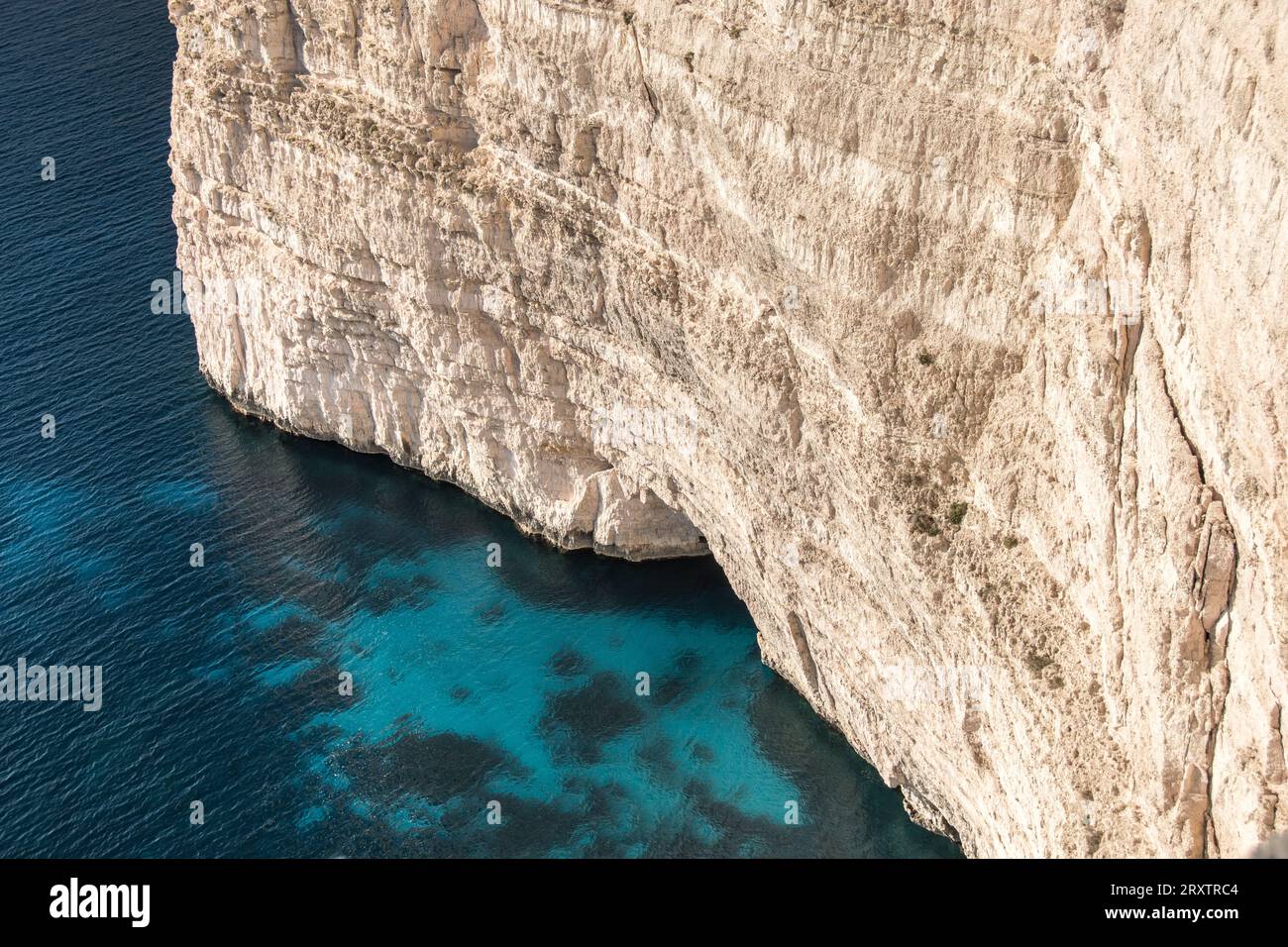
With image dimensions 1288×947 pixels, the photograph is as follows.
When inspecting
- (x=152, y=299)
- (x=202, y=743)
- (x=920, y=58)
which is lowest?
(x=202, y=743)

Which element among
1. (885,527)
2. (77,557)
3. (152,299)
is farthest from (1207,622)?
(152,299)

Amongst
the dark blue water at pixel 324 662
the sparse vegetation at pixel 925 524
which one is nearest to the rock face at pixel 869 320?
the sparse vegetation at pixel 925 524

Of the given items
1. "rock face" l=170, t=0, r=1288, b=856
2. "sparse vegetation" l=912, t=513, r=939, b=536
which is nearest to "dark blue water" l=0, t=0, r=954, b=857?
"rock face" l=170, t=0, r=1288, b=856

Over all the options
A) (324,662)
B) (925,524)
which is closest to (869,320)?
(925,524)

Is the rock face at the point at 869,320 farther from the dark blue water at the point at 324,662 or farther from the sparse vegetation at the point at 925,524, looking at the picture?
the dark blue water at the point at 324,662

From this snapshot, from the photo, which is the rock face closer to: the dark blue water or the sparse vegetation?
the sparse vegetation

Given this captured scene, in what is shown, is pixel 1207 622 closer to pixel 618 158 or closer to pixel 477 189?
pixel 618 158
